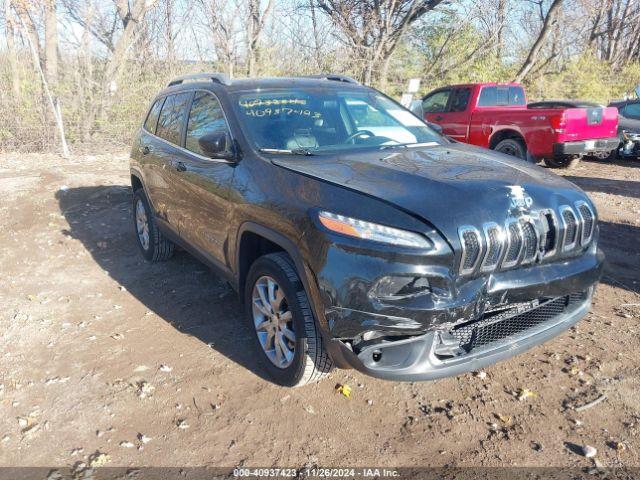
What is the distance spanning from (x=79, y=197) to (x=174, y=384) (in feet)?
19.2

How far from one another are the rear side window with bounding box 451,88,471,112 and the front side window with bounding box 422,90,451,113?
0.61ft

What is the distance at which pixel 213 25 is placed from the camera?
1479cm

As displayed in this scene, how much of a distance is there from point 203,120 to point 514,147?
24.2 feet

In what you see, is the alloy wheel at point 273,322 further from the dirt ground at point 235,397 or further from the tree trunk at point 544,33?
the tree trunk at point 544,33

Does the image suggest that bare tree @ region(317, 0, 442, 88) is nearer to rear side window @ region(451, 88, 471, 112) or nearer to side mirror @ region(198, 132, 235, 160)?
rear side window @ region(451, 88, 471, 112)

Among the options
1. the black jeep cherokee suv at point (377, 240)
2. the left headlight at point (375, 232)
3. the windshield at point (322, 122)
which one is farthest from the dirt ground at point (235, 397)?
the windshield at point (322, 122)

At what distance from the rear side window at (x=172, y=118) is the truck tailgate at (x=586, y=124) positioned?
699cm

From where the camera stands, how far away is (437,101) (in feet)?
37.8

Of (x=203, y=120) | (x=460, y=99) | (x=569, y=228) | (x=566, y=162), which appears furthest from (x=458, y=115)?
(x=569, y=228)

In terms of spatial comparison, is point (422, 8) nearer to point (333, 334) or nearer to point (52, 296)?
point (52, 296)

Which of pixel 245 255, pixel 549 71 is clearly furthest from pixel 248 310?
pixel 549 71

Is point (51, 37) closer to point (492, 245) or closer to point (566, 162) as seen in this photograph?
point (566, 162)

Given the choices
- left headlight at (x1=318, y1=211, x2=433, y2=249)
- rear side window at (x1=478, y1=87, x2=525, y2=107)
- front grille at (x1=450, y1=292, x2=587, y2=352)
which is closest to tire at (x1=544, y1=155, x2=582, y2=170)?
rear side window at (x1=478, y1=87, x2=525, y2=107)

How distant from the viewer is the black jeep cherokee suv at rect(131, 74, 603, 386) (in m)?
2.47
